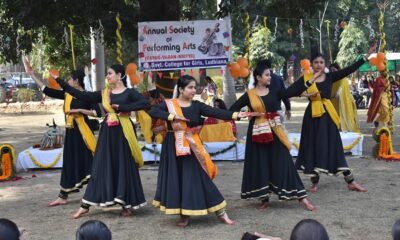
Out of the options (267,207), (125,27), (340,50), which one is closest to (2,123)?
(125,27)

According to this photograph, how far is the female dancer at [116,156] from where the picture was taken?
255 inches

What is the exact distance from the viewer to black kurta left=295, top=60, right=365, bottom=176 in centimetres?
749

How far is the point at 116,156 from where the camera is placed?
21.5 feet

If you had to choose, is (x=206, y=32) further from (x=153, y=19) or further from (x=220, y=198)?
(x=220, y=198)

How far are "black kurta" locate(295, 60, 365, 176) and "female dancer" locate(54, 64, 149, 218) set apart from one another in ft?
8.03

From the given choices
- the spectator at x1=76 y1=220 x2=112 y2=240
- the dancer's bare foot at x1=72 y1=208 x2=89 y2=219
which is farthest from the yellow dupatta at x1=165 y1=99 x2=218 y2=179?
the spectator at x1=76 y1=220 x2=112 y2=240

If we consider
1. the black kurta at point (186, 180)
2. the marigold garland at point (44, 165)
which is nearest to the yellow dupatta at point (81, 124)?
the black kurta at point (186, 180)

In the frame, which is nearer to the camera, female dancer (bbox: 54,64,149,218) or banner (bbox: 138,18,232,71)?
female dancer (bbox: 54,64,149,218)

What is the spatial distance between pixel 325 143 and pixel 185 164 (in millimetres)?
2348

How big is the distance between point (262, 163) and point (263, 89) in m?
0.89

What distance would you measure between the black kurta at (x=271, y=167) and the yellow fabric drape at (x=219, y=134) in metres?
4.10

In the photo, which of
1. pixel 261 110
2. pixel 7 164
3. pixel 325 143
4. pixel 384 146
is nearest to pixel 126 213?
pixel 261 110

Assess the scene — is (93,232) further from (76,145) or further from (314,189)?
(314,189)

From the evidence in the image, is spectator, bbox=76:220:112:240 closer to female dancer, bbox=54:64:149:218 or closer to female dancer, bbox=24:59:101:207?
female dancer, bbox=54:64:149:218
